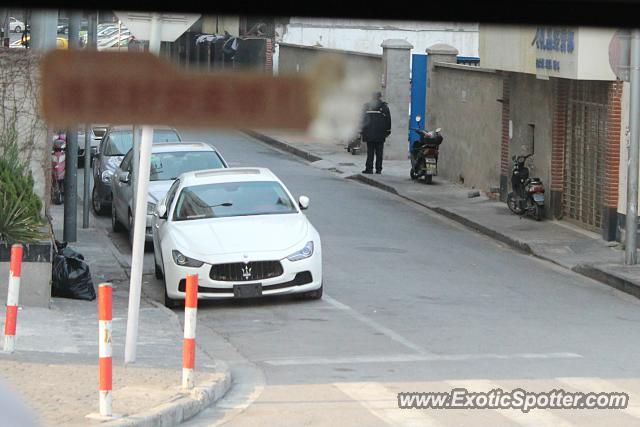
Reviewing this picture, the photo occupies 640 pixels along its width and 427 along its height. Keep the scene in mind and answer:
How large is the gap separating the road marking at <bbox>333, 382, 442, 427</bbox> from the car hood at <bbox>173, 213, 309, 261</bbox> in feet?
13.5

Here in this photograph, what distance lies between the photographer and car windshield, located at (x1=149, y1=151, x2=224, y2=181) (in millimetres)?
19516

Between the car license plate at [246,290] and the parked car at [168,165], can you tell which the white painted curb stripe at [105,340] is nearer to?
the car license plate at [246,290]

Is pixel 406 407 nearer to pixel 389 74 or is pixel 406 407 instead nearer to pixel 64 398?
pixel 64 398

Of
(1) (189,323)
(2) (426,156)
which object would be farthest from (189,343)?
(2) (426,156)

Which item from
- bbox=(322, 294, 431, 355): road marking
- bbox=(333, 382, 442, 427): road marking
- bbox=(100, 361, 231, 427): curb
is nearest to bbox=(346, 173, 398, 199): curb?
bbox=(322, 294, 431, 355): road marking

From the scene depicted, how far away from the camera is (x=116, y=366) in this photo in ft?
32.9

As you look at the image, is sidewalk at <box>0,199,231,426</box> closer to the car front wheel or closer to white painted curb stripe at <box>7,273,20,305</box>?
white painted curb stripe at <box>7,273,20,305</box>

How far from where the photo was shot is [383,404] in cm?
923

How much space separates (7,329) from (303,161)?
22.9 m

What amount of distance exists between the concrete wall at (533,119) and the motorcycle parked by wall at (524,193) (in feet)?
0.95

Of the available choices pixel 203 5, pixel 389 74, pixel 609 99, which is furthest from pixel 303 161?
pixel 203 5

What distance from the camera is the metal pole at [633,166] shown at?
17016 millimetres

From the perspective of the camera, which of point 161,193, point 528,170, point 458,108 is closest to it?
point 161,193

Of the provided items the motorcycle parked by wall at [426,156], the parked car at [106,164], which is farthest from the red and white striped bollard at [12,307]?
the motorcycle parked by wall at [426,156]
